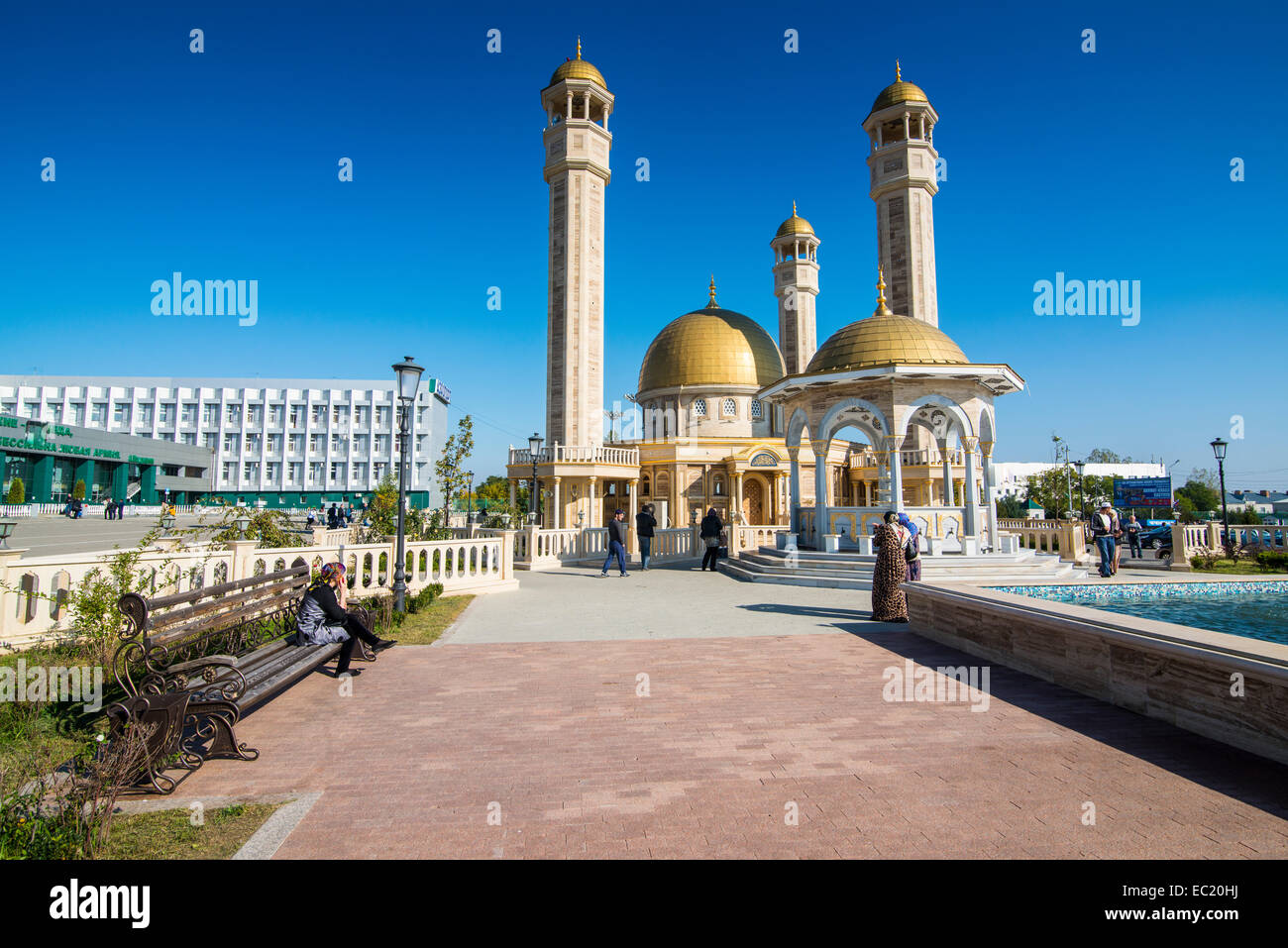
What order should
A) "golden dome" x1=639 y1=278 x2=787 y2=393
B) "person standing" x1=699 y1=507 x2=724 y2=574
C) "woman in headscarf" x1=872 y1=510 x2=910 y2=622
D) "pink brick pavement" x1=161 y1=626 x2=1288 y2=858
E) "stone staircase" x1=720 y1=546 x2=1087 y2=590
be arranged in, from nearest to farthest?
1. "pink brick pavement" x1=161 y1=626 x2=1288 y2=858
2. "woman in headscarf" x1=872 y1=510 x2=910 y2=622
3. "stone staircase" x1=720 y1=546 x2=1087 y2=590
4. "person standing" x1=699 y1=507 x2=724 y2=574
5. "golden dome" x1=639 y1=278 x2=787 y2=393

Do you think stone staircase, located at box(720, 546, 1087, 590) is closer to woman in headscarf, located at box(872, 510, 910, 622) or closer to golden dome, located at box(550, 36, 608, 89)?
woman in headscarf, located at box(872, 510, 910, 622)

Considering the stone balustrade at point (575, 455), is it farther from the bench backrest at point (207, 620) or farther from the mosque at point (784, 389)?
the bench backrest at point (207, 620)

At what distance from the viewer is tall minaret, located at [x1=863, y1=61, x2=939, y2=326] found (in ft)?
100

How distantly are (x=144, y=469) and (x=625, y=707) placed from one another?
72.7m

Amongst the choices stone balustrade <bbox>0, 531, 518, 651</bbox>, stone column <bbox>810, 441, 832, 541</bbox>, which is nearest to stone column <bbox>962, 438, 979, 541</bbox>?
stone column <bbox>810, 441, 832, 541</bbox>

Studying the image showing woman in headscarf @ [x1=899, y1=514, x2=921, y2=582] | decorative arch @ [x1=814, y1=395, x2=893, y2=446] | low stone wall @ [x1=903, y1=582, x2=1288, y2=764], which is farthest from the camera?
decorative arch @ [x1=814, y1=395, x2=893, y2=446]

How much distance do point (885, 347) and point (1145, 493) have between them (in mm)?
66957

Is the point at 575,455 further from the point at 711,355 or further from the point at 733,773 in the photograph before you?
the point at 733,773

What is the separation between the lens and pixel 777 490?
34.7 meters

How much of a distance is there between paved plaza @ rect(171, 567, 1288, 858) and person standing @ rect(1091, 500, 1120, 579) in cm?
959

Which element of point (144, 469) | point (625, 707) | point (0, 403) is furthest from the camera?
point (0, 403)
